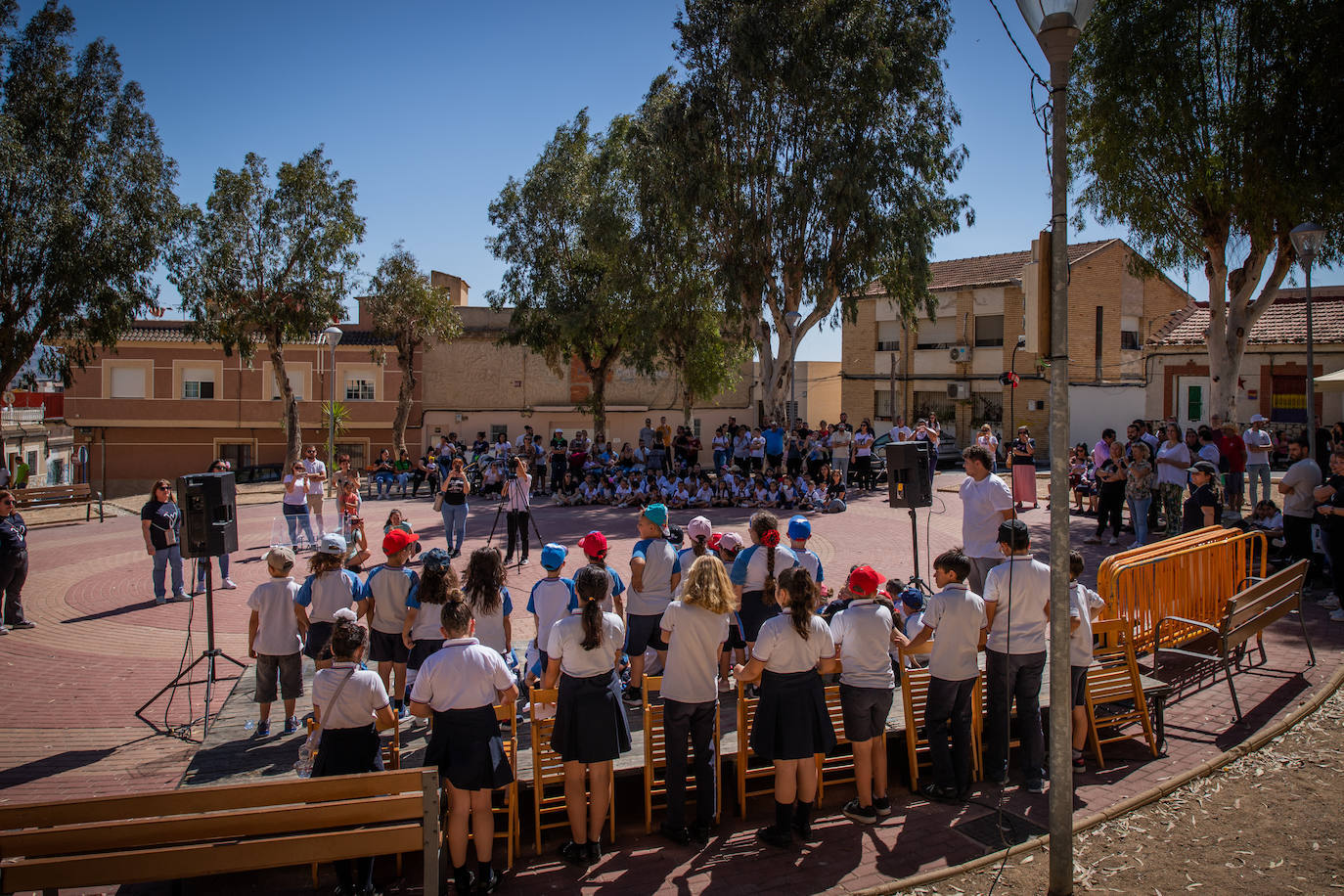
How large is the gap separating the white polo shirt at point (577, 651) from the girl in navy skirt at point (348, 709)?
3.19 feet

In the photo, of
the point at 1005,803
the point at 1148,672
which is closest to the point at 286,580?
the point at 1005,803

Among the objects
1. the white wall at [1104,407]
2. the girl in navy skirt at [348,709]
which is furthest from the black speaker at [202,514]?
the white wall at [1104,407]

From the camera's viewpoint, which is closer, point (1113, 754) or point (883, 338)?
point (1113, 754)

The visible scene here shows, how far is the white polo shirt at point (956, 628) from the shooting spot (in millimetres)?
5277

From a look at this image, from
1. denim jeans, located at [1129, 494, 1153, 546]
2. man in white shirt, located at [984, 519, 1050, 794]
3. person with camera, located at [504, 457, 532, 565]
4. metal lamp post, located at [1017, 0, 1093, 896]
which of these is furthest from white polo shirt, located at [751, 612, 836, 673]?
denim jeans, located at [1129, 494, 1153, 546]

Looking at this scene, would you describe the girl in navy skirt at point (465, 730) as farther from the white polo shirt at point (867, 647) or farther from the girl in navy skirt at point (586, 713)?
the white polo shirt at point (867, 647)

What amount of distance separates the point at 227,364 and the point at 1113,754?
119 feet

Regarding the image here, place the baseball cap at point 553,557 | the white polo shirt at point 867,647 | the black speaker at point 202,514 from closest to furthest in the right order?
the white polo shirt at point 867,647, the baseball cap at point 553,557, the black speaker at point 202,514

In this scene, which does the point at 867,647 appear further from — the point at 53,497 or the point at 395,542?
the point at 53,497

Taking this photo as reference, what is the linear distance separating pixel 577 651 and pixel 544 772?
0.87m

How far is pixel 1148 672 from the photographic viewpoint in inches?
290

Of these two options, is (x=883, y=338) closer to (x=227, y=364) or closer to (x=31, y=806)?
(x=227, y=364)

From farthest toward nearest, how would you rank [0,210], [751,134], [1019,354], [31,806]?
[1019,354] < [751,134] < [0,210] < [31,806]

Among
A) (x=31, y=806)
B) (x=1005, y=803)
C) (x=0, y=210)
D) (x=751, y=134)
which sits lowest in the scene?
(x=1005, y=803)
